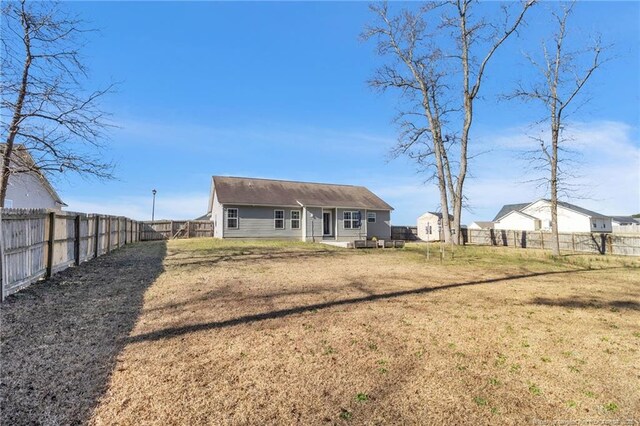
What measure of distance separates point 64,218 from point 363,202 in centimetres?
2298

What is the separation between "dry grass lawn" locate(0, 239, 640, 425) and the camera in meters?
2.95

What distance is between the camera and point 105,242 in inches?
579

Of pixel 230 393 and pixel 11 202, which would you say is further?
pixel 11 202

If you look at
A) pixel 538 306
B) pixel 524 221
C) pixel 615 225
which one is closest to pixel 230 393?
pixel 538 306

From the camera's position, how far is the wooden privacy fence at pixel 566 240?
20797mm

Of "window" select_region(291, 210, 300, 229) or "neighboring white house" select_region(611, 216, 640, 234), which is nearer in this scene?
"window" select_region(291, 210, 300, 229)

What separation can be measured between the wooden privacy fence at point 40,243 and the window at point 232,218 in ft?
38.2

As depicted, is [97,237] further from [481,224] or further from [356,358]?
[481,224]

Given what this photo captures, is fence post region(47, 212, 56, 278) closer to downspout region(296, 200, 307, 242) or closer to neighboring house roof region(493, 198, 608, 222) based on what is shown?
downspout region(296, 200, 307, 242)

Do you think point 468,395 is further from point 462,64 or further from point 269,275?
point 462,64

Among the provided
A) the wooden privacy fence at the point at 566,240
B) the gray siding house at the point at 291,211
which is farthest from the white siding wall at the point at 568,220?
the gray siding house at the point at 291,211

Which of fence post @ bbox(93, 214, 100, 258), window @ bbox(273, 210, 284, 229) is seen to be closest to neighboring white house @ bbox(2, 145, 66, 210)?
fence post @ bbox(93, 214, 100, 258)

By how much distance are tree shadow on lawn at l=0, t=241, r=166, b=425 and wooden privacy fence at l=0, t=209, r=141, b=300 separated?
13.9 inches

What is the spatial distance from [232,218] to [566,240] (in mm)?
23005
